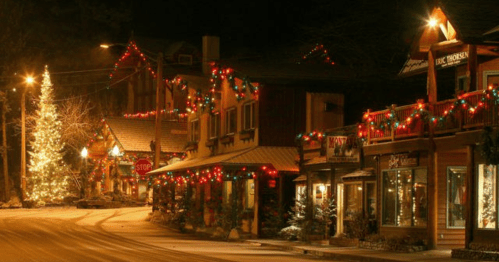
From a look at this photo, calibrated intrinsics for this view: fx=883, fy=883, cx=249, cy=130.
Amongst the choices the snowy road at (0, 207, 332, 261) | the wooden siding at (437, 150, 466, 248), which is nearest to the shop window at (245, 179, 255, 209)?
the snowy road at (0, 207, 332, 261)

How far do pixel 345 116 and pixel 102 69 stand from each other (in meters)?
42.7

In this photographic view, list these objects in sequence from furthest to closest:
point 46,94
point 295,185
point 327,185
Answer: point 46,94, point 295,185, point 327,185

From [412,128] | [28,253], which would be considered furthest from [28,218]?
[412,128]

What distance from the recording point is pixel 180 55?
6347 cm

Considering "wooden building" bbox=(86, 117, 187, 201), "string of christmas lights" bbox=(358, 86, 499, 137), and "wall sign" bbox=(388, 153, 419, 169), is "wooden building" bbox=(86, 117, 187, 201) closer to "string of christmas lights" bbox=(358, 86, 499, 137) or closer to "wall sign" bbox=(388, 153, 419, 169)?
"string of christmas lights" bbox=(358, 86, 499, 137)

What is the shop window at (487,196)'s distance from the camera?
78.2 feet

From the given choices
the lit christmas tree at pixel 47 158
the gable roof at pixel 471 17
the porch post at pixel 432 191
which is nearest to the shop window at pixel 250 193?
the porch post at pixel 432 191

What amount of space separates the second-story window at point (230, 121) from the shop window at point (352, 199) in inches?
403

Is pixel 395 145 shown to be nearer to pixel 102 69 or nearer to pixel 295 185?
pixel 295 185

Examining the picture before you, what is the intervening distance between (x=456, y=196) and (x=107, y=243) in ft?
38.3

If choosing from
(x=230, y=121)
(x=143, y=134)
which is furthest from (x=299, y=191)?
(x=143, y=134)

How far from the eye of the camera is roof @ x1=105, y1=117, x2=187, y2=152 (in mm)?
56719

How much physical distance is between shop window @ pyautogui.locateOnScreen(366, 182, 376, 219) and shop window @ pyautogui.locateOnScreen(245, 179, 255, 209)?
9.55 m

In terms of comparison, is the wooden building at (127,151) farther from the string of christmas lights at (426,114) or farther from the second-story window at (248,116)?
the string of christmas lights at (426,114)
